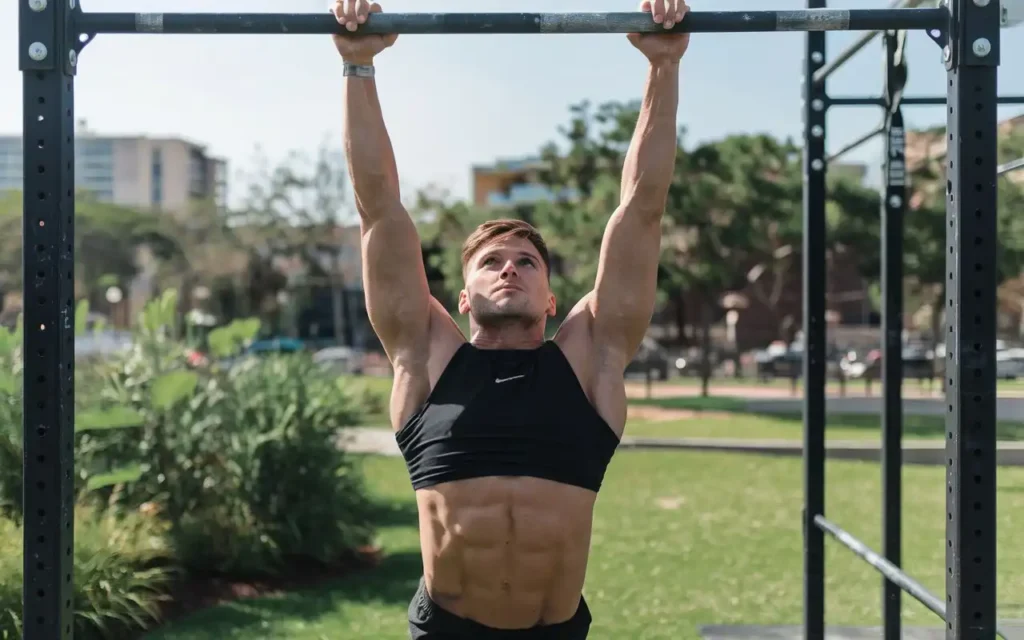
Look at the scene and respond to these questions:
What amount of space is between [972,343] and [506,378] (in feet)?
3.16

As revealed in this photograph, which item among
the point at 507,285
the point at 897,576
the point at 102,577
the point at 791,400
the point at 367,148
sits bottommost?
the point at 791,400

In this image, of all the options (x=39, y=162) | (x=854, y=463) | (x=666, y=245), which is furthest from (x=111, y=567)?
(x=666, y=245)

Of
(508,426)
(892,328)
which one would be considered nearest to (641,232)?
(508,426)

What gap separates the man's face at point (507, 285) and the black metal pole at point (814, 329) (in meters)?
1.52

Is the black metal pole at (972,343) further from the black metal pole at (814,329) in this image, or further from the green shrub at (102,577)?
the green shrub at (102,577)

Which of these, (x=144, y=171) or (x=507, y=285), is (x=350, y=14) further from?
(x=144, y=171)

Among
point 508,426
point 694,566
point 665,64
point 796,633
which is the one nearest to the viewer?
point 508,426

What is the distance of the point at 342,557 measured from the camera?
20.4 ft

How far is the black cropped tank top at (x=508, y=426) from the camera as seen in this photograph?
204 centimetres

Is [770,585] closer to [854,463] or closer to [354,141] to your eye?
[354,141]

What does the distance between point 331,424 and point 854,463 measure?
7.03 metres

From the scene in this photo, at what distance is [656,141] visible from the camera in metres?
2.17

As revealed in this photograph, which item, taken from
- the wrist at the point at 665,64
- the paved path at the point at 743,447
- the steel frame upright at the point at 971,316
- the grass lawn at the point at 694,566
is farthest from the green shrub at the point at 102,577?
the paved path at the point at 743,447

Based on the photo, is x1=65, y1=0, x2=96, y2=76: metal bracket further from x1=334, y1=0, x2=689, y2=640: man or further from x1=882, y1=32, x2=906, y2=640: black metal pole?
x1=882, y1=32, x2=906, y2=640: black metal pole
